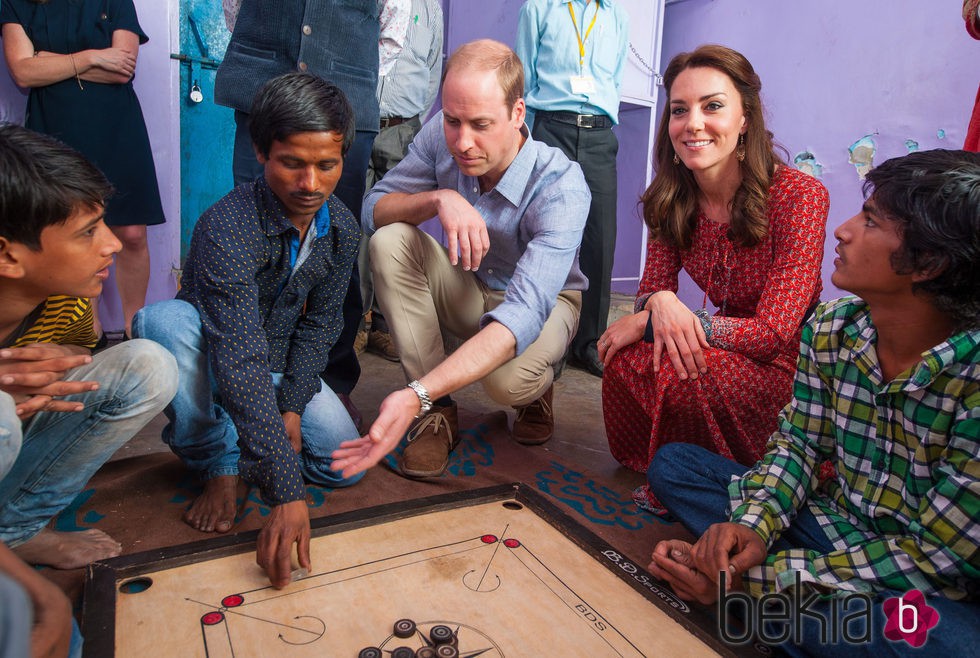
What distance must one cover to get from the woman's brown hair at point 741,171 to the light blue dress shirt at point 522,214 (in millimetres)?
227

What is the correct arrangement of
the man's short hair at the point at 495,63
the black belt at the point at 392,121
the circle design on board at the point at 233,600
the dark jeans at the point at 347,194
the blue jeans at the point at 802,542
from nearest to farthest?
the blue jeans at the point at 802,542
the circle design on board at the point at 233,600
the man's short hair at the point at 495,63
the dark jeans at the point at 347,194
the black belt at the point at 392,121

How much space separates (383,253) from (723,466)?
3.82ft

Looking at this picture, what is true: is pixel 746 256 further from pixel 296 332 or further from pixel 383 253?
pixel 296 332

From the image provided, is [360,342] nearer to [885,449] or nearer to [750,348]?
[750,348]

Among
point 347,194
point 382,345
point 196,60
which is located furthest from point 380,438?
point 196,60

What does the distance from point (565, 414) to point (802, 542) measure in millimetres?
1390

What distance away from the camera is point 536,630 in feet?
4.01

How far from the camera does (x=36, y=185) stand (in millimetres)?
1412

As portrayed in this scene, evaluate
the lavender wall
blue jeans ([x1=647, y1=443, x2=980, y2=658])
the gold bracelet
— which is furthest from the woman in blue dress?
the lavender wall

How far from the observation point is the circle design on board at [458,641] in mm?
1158

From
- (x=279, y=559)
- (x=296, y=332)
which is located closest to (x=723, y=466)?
(x=279, y=559)

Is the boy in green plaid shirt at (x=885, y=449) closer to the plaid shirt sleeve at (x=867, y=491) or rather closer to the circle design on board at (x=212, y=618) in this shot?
the plaid shirt sleeve at (x=867, y=491)

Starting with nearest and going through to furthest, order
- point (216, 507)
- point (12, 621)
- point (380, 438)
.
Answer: point (12, 621)
point (380, 438)
point (216, 507)

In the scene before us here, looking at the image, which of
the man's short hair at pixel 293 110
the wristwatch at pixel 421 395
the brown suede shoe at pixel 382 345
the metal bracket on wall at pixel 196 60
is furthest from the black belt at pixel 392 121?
the wristwatch at pixel 421 395
